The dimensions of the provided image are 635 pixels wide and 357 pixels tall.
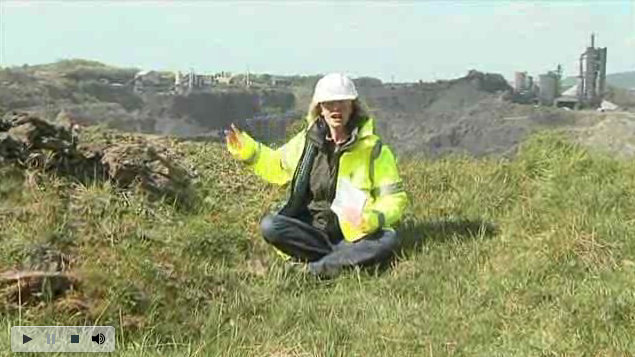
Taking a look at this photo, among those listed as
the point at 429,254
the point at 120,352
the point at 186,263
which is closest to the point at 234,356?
the point at 120,352

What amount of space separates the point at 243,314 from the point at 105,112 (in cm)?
536

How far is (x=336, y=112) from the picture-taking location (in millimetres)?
5215

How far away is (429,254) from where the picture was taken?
209 inches

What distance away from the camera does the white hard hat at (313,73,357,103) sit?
5.15 metres

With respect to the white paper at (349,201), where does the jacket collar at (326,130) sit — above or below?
above

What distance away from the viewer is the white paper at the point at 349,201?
5.24 meters

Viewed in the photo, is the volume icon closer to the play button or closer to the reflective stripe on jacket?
the play button

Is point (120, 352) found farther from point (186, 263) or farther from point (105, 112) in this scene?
point (105, 112)

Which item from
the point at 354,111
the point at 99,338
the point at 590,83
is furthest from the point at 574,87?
the point at 99,338

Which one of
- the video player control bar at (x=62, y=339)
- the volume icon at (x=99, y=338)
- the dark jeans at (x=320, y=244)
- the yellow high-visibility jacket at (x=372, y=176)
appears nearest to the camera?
the video player control bar at (x=62, y=339)

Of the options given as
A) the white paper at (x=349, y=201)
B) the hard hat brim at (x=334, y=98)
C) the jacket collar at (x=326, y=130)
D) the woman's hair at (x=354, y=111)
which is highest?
the hard hat brim at (x=334, y=98)

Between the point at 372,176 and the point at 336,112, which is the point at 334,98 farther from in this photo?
the point at 372,176

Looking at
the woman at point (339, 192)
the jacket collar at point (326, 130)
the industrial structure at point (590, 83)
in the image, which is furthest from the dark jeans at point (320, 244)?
the industrial structure at point (590, 83)

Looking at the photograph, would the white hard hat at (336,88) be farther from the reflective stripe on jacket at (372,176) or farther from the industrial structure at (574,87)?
the industrial structure at (574,87)
